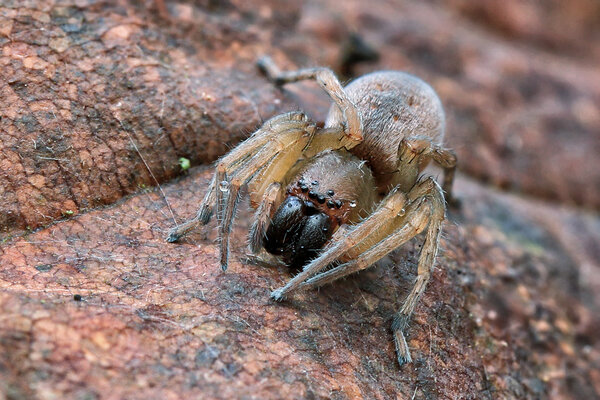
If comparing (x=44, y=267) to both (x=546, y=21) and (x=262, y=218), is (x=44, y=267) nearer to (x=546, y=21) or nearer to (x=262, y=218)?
(x=262, y=218)

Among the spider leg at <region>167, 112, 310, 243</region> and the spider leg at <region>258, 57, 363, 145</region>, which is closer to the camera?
the spider leg at <region>167, 112, 310, 243</region>

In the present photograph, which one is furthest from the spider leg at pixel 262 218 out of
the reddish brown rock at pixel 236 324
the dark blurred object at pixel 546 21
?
the dark blurred object at pixel 546 21

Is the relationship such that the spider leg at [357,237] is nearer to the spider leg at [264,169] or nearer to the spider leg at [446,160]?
the spider leg at [264,169]

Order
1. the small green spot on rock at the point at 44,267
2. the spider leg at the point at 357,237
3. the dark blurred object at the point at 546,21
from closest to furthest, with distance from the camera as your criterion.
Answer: the small green spot on rock at the point at 44,267 < the spider leg at the point at 357,237 < the dark blurred object at the point at 546,21

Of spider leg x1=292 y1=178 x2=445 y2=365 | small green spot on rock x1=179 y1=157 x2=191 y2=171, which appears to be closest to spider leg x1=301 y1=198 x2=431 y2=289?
spider leg x1=292 y1=178 x2=445 y2=365

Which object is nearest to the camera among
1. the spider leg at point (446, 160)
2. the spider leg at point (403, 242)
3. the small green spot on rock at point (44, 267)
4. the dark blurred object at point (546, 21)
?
the small green spot on rock at point (44, 267)

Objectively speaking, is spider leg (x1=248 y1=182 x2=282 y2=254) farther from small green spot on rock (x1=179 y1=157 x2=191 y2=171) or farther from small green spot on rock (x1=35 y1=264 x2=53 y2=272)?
small green spot on rock (x1=35 y1=264 x2=53 y2=272)

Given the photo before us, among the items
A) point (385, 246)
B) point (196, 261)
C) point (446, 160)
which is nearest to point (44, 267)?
point (196, 261)

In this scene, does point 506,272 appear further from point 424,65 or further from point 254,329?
point 424,65
